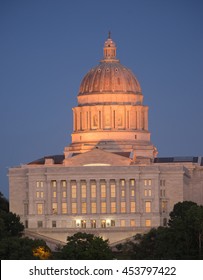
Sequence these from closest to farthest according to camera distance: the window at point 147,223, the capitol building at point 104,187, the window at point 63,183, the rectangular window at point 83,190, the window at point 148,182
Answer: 1. the window at point 147,223
2. the capitol building at point 104,187
3. the rectangular window at point 83,190
4. the window at point 148,182
5. the window at point 63,183

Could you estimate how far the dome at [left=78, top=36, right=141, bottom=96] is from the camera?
183625 millimetres

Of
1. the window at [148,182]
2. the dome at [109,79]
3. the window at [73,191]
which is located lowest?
the window at [73,191]

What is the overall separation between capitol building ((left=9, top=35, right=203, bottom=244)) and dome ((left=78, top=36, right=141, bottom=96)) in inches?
175

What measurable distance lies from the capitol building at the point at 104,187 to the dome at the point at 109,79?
4448 millimetres

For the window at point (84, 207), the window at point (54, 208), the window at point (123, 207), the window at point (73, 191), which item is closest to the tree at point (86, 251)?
the window at point (123, 207)

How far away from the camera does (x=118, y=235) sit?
497 ft

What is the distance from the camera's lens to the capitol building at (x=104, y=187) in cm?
16325

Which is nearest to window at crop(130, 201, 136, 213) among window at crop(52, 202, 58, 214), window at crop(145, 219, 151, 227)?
window at crop(145, 219, 151, 227)

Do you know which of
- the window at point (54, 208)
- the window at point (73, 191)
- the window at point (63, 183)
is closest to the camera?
the window at point (73, 191)

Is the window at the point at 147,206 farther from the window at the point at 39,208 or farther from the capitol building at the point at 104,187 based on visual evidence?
the window at the point at 39,208

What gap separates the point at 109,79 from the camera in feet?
603

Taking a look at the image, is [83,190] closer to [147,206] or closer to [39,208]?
[39,208]

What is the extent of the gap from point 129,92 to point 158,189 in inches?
998
